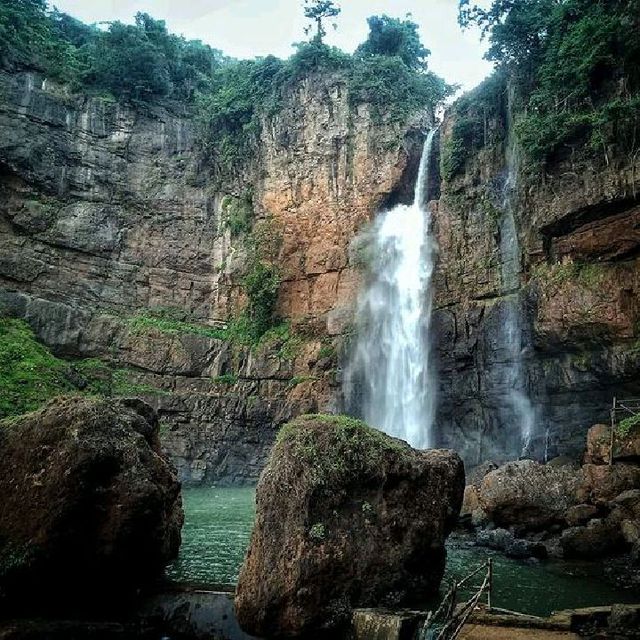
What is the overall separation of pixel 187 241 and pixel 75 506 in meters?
30.5

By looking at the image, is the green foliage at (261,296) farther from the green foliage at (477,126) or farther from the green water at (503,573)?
the green water at (503,573)

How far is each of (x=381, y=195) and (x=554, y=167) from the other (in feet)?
39.7

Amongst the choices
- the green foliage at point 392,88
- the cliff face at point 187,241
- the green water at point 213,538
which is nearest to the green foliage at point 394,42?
the green foliage at point 392,88

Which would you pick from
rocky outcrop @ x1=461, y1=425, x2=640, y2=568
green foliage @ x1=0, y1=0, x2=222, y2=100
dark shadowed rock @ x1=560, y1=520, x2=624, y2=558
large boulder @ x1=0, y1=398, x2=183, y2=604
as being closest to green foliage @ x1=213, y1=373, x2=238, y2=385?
rocky outcrop @ x1=461, y1=425, x2=640, y2=568

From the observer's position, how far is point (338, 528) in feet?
24.9

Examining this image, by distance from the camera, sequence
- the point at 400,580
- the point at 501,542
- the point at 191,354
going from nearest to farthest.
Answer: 1. the point at 400,580
2. the point at 501,542
3. the point at 191,354

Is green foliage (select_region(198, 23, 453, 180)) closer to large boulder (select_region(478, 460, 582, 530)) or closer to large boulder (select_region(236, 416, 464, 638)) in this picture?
large boulder (select_region(478, 460, 582, 530))

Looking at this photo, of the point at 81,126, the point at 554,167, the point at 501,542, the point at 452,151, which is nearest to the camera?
the point at 501,542

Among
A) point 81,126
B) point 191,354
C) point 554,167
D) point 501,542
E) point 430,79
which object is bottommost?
point 501,542

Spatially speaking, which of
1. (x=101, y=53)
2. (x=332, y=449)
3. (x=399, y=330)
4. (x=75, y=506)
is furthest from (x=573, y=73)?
(x=101, y=53)

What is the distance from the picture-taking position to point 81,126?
36062mm

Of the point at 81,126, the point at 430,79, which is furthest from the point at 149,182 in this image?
the point at 430,79

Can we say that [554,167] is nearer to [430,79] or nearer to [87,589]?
[430,79]

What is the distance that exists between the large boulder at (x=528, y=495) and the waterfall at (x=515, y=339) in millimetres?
8765
